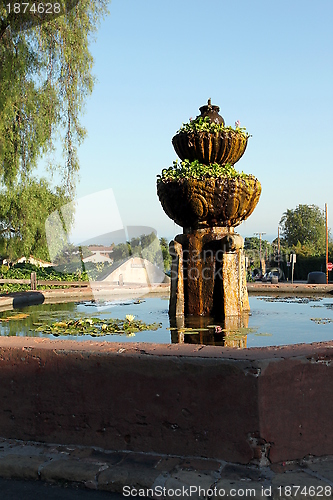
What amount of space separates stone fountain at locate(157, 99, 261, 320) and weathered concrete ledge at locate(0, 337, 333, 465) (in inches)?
115

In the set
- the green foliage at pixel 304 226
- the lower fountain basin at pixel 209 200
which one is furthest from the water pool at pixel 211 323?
the green foliage at pixel 304 226

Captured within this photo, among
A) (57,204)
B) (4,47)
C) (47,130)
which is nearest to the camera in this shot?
(4,47)

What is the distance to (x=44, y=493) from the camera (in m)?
2.96

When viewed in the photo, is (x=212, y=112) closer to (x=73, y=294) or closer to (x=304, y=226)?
(x=73, y=294)

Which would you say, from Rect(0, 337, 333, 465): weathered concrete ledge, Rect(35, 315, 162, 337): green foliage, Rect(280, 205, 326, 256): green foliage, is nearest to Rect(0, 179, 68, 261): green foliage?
Rect(35, 315, 162, 337): green foliage

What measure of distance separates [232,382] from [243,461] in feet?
1.53

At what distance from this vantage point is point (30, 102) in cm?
1123

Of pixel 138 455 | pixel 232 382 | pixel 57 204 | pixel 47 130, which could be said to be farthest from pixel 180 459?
pixel 57 204

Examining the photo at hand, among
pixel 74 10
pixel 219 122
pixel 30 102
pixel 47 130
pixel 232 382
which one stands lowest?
pixel 232 382

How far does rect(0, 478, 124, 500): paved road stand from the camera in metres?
2.90

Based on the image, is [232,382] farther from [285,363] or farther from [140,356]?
[140,356]

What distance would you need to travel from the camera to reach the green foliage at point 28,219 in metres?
24.3

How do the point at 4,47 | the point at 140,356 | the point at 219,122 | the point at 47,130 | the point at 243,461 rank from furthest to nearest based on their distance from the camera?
the point at 47,130 → the point at 4,47 → the point at 219,122 → the point at 140,356 → the point at 243,461

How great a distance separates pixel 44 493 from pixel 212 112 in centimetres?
502
